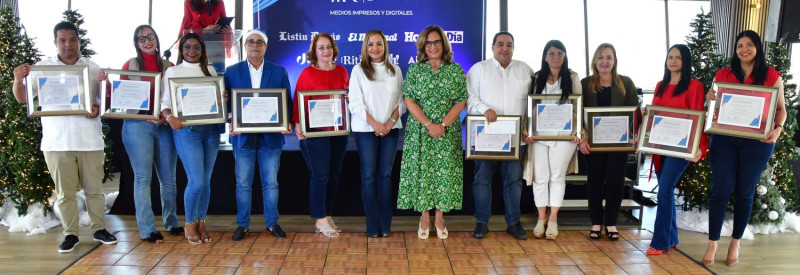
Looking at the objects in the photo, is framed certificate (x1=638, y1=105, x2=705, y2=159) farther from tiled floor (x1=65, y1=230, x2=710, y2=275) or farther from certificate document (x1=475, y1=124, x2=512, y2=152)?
certificate document (x1=475, y1=124, x2=512, y2=152)

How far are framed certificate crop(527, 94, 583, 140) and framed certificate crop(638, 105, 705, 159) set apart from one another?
44cm

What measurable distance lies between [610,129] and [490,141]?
2.66ft

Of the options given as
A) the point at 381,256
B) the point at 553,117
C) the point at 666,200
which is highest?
the point at 553,117

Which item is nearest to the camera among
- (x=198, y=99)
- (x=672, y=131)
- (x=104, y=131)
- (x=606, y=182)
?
(x=672, y=131)

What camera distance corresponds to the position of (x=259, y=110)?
409 cm

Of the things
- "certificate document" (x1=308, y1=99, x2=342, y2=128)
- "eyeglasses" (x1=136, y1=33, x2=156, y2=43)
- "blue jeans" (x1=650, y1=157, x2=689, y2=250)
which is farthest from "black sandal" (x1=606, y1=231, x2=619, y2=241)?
"eyeglasses" (x1=136, y1=33, x2=156, y2=43)

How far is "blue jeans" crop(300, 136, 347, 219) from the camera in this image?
4227 millimetres

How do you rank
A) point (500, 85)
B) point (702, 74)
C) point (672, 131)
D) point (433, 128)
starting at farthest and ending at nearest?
point (702, 74) < point (500, 85) < point (433, 128) < point (672, 131)

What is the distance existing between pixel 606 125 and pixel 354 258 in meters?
1.91

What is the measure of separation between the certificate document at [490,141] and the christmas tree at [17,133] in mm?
3233

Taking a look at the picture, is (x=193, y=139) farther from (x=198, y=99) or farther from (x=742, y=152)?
(x=742, y=152)

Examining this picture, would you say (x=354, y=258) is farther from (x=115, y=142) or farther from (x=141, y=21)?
(x=141, y=21)

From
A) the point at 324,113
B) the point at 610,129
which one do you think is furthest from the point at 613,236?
the point at 324,113

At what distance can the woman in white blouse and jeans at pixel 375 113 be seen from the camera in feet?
13.4
